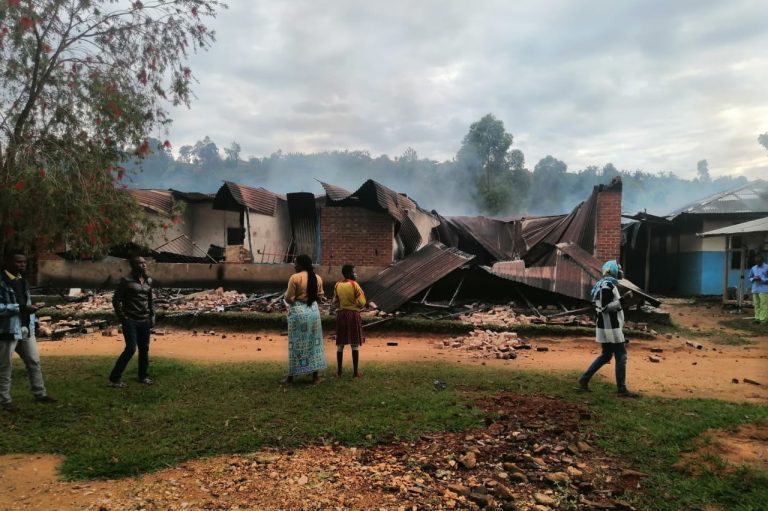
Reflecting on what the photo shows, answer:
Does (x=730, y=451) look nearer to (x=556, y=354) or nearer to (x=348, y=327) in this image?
(x=348, y=327)

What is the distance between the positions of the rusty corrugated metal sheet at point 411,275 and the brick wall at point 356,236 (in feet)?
3.00

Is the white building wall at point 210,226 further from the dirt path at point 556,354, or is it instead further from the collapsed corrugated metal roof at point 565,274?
the collapsed corrugated metal roof at point 565,274

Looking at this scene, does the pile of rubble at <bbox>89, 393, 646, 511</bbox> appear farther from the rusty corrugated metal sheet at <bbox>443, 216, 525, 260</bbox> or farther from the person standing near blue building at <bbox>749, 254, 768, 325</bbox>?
the rusty corrugated metal sheet at <bbox>443, 216, 525, 260</bbox>

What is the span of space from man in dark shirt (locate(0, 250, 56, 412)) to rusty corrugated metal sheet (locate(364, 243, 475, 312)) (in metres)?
7.25

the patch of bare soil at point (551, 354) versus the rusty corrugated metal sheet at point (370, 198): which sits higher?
the rusty corrugated metal sheet at point (370, 198)

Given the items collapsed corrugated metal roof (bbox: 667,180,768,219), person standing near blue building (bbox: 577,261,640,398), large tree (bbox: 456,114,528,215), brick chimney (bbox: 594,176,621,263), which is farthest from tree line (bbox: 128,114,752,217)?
person standing near blue building (bbox: 577,261,640,398)

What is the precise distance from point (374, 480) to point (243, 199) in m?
13.2

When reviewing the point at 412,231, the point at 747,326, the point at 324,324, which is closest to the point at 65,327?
the point at 324,324

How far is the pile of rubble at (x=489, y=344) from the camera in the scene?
27.1 ft

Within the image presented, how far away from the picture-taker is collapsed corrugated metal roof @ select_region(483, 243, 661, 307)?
11148 mm

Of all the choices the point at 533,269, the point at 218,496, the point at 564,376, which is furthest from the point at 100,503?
the point at 533,269

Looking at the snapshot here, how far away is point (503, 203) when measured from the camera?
115 feet

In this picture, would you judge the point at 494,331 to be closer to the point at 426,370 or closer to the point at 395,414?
the point at 426,370

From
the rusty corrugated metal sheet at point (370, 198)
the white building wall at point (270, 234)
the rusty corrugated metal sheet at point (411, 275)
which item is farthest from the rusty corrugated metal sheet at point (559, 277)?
the white building wall at point (270, 234)
